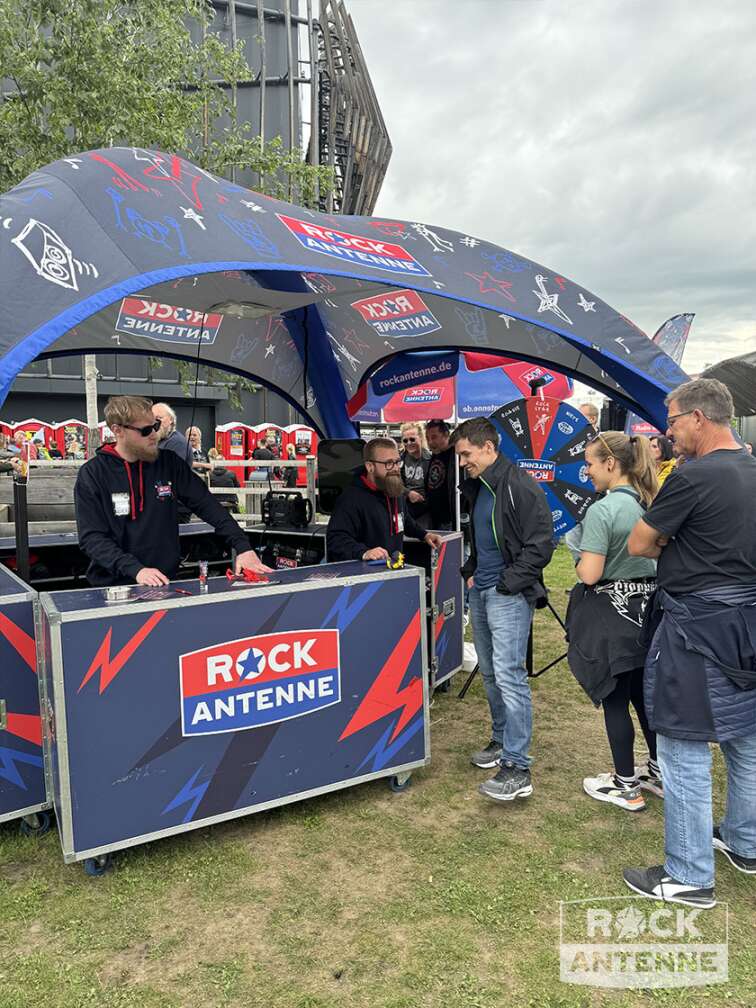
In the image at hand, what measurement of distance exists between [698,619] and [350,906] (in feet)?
5.73

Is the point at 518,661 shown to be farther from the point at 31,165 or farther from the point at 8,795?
the point at 31,165

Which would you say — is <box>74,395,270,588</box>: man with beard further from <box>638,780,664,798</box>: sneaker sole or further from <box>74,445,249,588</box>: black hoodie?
<box>638,780,664,798</box>: sneaker sole

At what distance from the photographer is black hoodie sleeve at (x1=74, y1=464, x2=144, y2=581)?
3572mm

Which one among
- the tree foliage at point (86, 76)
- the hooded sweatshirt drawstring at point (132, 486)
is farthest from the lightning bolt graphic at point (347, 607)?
the tree foliage at point (86, 76)

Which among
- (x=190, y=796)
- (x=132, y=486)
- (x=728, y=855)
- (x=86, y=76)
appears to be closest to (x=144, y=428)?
(x=132, y=486)

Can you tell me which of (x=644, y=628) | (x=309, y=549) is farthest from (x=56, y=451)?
(x=644, y=628)

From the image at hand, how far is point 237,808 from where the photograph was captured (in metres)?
3.30

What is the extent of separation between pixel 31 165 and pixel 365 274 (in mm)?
7548

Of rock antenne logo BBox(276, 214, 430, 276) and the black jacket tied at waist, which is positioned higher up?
rock antenne logo BBox(276, 214, 430, 276)

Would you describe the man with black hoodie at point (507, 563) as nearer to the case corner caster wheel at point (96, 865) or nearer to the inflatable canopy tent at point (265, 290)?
the inflatable canopy tent at point (265, 290)

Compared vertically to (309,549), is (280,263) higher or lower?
higher

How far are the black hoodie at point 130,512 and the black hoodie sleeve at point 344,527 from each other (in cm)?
66

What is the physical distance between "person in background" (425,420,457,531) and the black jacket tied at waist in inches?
161

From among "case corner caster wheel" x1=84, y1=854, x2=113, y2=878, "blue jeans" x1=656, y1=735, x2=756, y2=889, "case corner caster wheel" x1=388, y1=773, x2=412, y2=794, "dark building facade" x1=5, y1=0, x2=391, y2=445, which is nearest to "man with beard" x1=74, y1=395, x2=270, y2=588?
"case corner caster wheel" x1=84, y1=854, x2=113, y2=878
